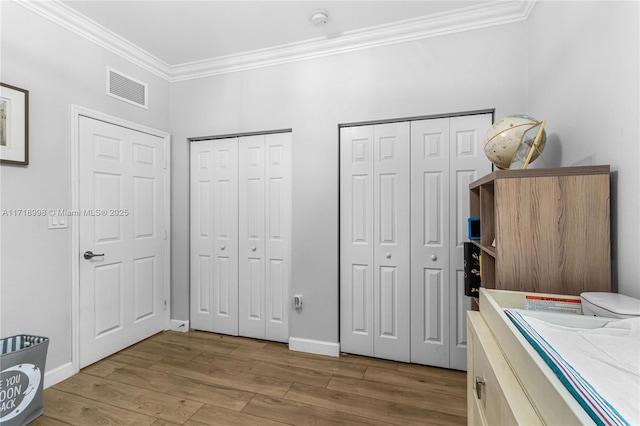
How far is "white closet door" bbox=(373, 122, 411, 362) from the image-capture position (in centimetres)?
245

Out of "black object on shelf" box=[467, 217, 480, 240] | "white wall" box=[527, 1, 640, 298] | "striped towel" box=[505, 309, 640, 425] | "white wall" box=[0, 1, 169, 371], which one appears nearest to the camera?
"striped towel" box=[505, 309, 640, 425]

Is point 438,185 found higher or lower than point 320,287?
higher

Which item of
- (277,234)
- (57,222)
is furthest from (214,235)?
(57,222)

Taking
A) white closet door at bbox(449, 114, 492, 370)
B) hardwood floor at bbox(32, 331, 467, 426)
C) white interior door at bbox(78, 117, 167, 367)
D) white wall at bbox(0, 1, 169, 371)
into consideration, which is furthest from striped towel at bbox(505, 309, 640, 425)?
white interior door at bbox(78, 117, 167, 367)

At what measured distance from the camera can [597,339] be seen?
728 millimetres

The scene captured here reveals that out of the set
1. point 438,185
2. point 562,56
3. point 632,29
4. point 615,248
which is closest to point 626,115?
point 632,29

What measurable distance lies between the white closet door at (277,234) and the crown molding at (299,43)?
29.5 inches

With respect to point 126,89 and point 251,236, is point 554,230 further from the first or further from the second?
point 126,89

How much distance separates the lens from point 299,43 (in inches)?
103

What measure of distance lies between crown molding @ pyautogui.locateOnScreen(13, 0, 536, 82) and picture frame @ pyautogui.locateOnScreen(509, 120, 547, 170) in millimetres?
1254

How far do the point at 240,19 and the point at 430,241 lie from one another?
91.0 inches

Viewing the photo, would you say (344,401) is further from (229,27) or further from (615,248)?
(229,27)

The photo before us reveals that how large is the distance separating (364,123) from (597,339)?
6.96 feet

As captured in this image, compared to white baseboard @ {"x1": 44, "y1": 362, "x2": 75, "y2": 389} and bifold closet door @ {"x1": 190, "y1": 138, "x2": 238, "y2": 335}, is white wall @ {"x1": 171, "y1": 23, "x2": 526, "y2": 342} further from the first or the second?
white baseboard @ {"x1": 44, "y1": 362, "x2": 75, "y2": 389}
